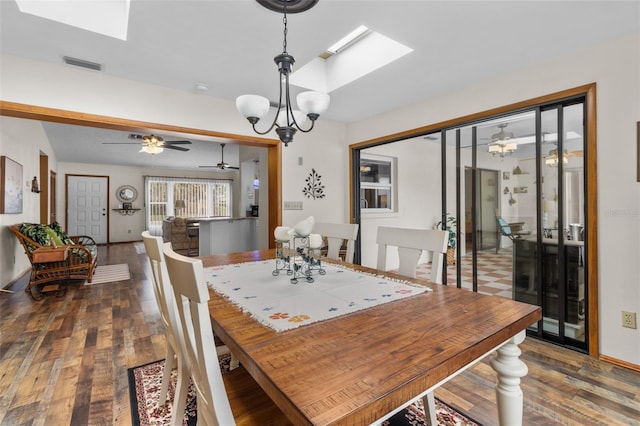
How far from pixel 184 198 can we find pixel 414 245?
9.76m

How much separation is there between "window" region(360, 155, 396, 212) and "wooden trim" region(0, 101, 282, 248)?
4.73ft

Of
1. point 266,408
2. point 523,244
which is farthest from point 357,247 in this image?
point 266,408

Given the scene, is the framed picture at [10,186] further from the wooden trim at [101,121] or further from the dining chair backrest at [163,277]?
the dining chair backrest at [163,277]

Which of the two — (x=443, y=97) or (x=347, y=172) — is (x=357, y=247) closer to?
(x=347, y=172)

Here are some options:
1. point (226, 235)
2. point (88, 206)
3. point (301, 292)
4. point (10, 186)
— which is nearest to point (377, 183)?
point (226, 235)

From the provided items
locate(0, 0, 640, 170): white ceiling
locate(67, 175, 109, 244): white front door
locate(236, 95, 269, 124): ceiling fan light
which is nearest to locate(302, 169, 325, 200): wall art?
locate(0, 0, 640, 170): white ceiling

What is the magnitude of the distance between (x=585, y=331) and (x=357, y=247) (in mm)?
2719

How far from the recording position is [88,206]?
898 cm

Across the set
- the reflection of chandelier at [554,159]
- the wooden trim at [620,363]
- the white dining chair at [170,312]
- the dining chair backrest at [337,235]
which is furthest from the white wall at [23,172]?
the wooden trim at [620,363]

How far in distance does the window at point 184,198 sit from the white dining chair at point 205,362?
9.86 meters

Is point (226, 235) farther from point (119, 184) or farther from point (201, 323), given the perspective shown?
point (119, 184)

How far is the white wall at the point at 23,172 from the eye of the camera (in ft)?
13.3

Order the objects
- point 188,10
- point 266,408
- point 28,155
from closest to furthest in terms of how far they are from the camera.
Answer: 1. point 266,408
2. point 188,10
3. point 28,155

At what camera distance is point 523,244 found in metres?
2.87
